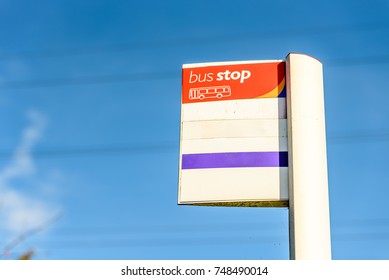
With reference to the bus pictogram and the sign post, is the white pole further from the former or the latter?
the bus pictogram

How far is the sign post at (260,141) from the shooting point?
42.7 feet

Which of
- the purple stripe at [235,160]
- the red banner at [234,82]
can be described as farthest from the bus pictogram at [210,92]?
the purple stripe at [235,160]

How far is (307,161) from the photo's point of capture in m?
13.2

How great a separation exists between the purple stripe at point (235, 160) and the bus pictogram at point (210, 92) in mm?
1455

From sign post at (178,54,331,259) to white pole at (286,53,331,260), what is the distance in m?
0.02

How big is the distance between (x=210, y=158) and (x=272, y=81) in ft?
7.74

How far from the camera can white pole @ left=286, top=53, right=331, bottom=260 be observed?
1267 cm

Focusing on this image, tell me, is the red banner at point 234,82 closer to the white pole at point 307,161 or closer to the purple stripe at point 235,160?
the white pole at point 307,161

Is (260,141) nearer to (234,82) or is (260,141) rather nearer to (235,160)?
(235,160)

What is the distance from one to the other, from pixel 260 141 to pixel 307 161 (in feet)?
3.83

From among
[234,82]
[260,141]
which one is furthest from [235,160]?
[234,82]
